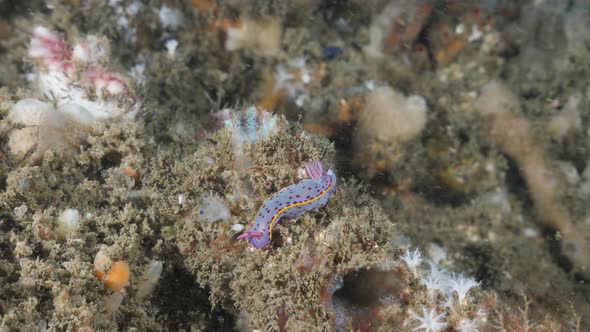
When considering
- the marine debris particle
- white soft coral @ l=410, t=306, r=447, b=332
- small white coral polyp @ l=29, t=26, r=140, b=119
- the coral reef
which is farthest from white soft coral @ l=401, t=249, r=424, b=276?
small white coral polyp @ l=29, t=26, r=140, b=119

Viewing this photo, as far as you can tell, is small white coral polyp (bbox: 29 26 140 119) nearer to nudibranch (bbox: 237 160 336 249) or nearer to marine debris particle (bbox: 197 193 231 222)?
marine debris particle (bbox: 197 193 231 222)

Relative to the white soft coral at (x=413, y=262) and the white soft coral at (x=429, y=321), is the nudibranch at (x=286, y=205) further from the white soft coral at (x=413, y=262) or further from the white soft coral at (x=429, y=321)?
the white soft coral at (x=429, y=321)

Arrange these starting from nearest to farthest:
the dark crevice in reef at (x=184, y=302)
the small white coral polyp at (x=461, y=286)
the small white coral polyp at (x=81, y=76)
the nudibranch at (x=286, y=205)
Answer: the nudibranch at (x=286, y=205) → the small white coral polyp at (x=461, y=286) → the dark crevice in reef at (x=184, y=302) → the small white coral polyp at (x=81, y=76)

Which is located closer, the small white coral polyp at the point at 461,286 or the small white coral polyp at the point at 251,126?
the small white coral polyp at the point at 461,286

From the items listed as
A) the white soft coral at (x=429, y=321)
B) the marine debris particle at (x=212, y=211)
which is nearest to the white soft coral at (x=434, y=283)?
the white soft coral at (x=429, y=321)

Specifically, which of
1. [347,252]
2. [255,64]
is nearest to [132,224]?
[347,252]

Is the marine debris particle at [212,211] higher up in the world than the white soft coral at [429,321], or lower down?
higher up

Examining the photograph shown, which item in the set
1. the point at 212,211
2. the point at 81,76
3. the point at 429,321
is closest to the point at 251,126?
the point at 212,211

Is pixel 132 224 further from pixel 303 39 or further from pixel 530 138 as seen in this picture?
pixel 530 138
